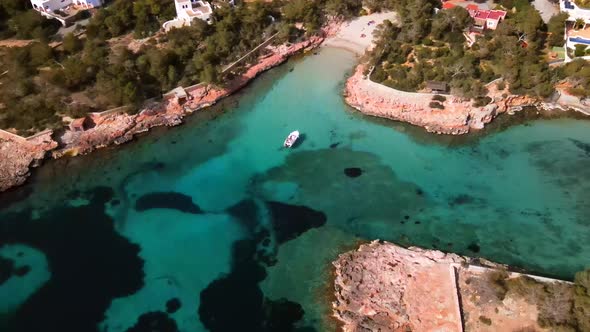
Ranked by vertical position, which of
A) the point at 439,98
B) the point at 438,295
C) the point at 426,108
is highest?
the point at 439,98

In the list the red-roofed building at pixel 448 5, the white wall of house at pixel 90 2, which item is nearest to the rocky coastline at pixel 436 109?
the red-roofed building at pixel 448 5

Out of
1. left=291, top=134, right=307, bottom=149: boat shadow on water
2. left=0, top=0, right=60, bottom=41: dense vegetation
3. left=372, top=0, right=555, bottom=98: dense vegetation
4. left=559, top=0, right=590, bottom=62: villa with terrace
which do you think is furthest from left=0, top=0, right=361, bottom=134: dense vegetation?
left=559, top=0, right=590, bottom=62: villa with terrace

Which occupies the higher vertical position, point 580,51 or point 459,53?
point 580,51

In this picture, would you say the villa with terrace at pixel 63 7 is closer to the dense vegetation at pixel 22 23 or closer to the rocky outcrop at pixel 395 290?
the dense vegetation at pixel 22 23

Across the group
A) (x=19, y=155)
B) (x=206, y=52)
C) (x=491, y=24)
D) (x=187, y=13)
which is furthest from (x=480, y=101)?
(x=19, y=155)

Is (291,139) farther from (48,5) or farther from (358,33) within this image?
(48,5)

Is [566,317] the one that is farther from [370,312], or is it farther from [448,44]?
[448,44]
